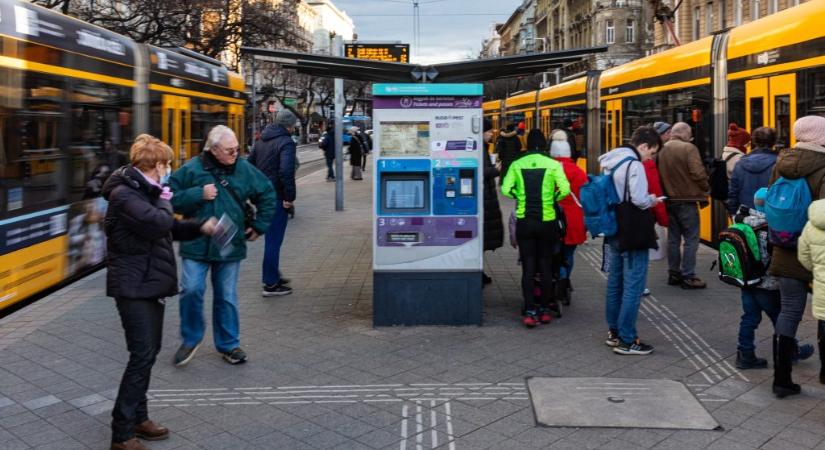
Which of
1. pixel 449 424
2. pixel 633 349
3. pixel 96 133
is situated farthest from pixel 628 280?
pixel 96 133

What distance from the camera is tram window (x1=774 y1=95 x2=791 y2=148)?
389 inches

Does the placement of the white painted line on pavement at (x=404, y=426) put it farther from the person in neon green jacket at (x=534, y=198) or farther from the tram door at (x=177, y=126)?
the tram door at (x=177, y=126)

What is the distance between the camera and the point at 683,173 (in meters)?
9.49

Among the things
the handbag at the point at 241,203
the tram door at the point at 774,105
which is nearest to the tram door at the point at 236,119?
the tram door at the point at 774,105

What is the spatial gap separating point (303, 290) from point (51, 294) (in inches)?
102

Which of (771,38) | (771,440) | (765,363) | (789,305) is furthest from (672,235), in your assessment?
(771,440)

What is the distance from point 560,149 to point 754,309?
8.42ft

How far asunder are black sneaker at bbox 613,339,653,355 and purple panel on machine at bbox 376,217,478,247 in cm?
155

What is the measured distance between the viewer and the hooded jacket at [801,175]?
5.62m

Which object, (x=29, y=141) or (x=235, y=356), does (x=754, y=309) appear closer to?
(x=235, y=356)

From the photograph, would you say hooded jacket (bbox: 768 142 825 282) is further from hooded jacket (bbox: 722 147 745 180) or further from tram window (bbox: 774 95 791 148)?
tram window (bbox: 774 95 791 148)

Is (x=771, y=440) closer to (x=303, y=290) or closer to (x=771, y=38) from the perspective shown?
(x=303, y=290)

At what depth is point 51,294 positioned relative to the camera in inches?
371

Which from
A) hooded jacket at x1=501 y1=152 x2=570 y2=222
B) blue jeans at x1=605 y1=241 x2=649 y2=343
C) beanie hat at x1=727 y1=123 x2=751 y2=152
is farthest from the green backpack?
beanie hat at x1=727 y1=123 x2=751 y2=152
